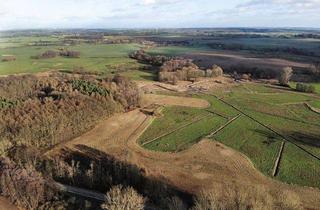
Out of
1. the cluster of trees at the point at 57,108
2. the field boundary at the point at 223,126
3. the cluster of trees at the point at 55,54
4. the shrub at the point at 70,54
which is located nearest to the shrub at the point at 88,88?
the cluster of trees at the point at 57,108

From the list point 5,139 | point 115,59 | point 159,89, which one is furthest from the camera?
point 115,59

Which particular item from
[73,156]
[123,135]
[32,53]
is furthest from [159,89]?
[32,53]

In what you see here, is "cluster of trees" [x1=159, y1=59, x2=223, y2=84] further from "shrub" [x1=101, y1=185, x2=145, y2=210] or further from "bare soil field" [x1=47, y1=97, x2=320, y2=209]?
"shrub" [x1=101, y1=185, x2=145, y2=210]

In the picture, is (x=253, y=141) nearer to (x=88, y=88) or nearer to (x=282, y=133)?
(x=282, y=133)

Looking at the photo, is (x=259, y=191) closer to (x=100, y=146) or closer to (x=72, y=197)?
(x=72, y=197)

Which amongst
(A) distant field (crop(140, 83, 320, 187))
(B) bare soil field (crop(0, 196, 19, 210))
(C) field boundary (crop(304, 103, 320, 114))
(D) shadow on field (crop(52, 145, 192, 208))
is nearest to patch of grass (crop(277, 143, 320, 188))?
(A) distant field (crop(140, 83, 320, 187))

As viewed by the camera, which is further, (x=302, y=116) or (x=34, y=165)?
(x=302, y=116)
